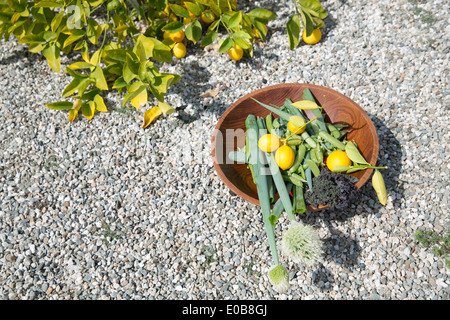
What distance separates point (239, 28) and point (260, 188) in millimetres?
1032

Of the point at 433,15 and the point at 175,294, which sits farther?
the point at 433,15

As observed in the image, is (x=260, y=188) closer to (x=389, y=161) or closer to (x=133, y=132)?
(x=389, y=161)

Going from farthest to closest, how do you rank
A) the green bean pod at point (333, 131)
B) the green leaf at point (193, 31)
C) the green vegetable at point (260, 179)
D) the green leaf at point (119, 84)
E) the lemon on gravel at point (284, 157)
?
1. the green leaf at point (193, 31)
2. the green leaf at point (119, 84)
3. the green bean pod at point (333, 131)
4. the lemon on gravel at point (284, 157)
5. the green vegetable at point (260, 179)

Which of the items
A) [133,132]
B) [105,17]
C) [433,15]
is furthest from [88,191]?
[433,15]

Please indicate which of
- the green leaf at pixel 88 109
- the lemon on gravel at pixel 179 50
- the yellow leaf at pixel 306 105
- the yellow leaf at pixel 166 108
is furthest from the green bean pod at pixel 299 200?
the green leaf at pixel 88 109

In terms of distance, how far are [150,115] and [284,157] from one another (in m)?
0.94

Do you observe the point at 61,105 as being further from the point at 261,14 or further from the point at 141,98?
the point at 261,14

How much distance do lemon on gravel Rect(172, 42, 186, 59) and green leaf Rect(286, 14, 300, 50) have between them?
0.69m

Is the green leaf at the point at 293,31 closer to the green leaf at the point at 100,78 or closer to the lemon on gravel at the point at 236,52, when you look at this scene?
the lemon on gravel at the point at 236,52

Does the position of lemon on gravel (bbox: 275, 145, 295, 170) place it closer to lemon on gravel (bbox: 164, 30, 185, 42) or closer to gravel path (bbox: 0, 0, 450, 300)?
gravel path (bbox: 0, 0, 450, 300)

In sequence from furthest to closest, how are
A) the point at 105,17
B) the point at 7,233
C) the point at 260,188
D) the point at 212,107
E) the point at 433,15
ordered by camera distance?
the point at 105,17 → the point at 433,15 → the point at 212,107 → the point at 7,233 → the point at 260,188

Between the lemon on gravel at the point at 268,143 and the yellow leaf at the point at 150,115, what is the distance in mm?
777

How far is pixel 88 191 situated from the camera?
231cm

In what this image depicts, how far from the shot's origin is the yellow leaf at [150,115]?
2457 millimetres
